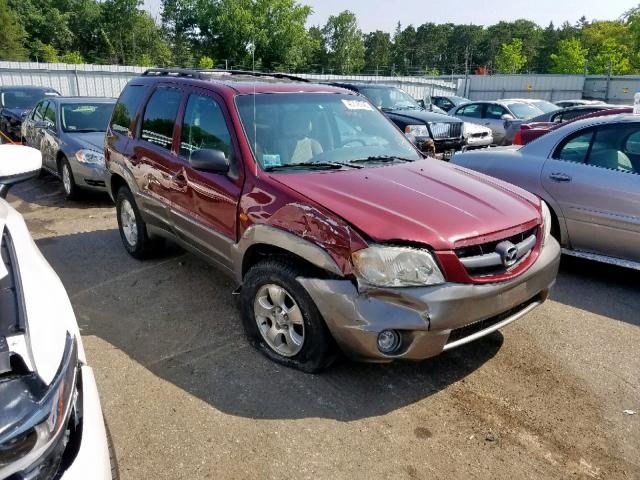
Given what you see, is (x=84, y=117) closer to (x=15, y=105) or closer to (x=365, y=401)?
(x=15, y=105)

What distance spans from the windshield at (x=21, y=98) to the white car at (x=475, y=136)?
412 inches

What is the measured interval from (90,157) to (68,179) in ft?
2.54

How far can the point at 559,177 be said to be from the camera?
505 centimetres

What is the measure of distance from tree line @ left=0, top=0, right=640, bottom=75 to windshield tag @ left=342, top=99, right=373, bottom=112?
22.7 m

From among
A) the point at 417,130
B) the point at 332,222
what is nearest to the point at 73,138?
the point at 417,130

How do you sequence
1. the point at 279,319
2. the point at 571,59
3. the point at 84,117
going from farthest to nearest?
1. the point at 571,59
2. the point at 84,117
3. the point at 279,319

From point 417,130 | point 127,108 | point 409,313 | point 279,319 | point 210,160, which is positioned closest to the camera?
point 409,313

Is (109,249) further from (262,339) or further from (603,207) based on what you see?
(603,207)

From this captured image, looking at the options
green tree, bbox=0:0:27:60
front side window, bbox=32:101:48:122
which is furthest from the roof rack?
green tree, bbox=0:0:27:60

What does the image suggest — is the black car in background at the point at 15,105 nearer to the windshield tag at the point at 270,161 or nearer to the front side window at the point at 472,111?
the windshield tag at the point at 270,161

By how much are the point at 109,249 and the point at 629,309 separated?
5244mm

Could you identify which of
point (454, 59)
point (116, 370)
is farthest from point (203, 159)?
point (454, 59)

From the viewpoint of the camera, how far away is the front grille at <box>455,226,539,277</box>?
2.95 metres

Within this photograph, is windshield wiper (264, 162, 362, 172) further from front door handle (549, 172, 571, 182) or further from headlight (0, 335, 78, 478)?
front door handle (549, 172, 571, 182)
